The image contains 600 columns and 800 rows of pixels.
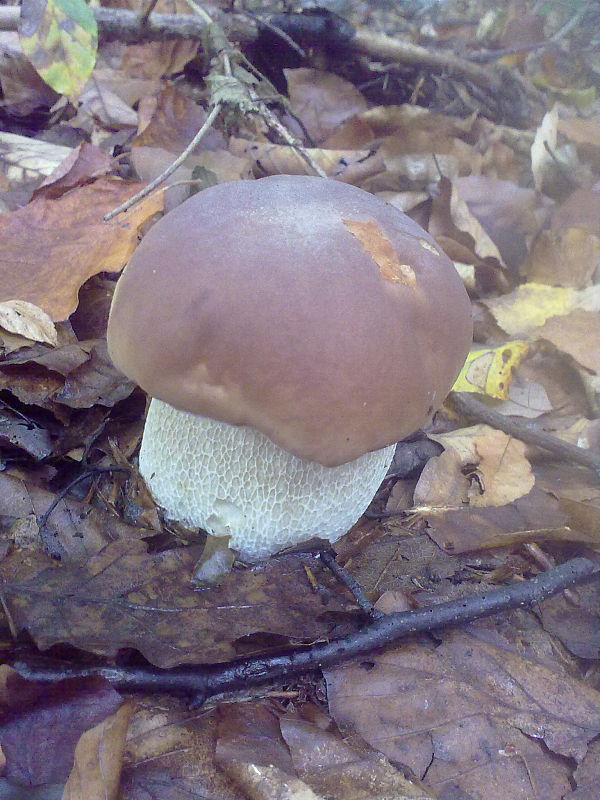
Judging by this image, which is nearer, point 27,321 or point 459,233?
point 27,321

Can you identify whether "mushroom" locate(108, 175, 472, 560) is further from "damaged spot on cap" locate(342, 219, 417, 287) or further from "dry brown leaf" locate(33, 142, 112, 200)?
"dry brown leaf" locate(33, 142, 112, 200)

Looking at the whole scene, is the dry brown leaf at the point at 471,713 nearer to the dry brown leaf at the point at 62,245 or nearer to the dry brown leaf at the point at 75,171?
the dry brown leaf at the point at 62,245

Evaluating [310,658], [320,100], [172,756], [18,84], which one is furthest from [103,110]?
[172,756]

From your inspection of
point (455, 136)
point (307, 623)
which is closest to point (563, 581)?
point (307, 623)

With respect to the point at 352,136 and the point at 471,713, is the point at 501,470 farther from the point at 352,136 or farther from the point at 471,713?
the point at 352,136

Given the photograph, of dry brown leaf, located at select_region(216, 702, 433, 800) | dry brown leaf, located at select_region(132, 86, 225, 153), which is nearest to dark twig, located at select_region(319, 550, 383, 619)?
dry brown leaf, located at select_region(216, 702, 433, 800)

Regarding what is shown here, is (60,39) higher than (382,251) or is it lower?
higher

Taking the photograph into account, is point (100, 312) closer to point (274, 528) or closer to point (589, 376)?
point (274, 528)
